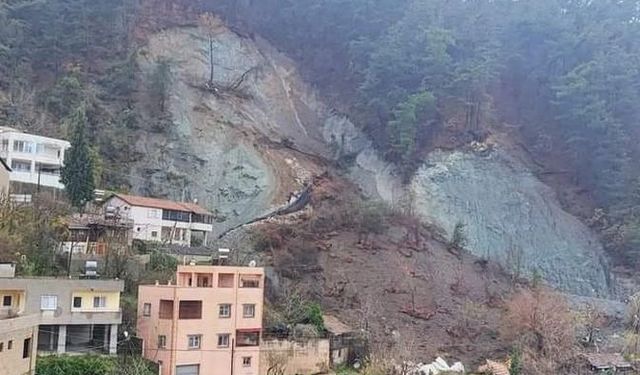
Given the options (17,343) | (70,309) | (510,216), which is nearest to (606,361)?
(510,216)

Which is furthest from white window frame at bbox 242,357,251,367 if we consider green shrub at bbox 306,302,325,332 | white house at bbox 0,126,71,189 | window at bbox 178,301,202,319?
white house at bbox 0,126,71,189

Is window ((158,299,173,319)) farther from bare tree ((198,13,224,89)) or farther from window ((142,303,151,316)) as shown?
bare tree ((198,13,224,89))

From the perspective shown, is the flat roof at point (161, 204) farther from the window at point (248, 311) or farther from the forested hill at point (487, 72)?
the forested hill at point (487, 72)

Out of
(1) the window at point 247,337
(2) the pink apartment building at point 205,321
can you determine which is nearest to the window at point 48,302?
(2) the pink apartment building at point 205,321

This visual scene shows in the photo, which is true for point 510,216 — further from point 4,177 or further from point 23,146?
point 4,177

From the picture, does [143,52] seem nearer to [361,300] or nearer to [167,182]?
[167,182]

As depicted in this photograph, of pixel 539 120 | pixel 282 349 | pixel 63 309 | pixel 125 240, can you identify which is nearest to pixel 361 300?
pixel 282 349

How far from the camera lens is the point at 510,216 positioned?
141 ft

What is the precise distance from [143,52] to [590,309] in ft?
102

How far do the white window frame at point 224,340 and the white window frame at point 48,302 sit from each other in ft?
19.6

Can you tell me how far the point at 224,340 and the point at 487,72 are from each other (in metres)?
27.2

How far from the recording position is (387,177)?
147 ft

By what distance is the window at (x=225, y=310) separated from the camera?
2662 cm

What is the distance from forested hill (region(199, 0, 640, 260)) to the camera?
4419 centimetres
